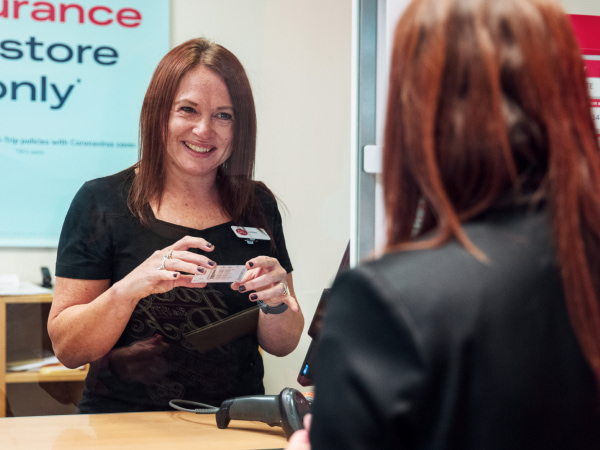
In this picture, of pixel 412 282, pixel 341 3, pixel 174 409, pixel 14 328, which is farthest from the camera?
pixel 341 3

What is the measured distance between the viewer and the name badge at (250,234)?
188 centimetres

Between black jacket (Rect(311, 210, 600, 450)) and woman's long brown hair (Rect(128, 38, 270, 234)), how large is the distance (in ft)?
4.12

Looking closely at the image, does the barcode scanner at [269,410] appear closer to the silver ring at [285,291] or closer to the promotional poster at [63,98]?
the silver ring at [285,291]

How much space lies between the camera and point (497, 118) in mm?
645

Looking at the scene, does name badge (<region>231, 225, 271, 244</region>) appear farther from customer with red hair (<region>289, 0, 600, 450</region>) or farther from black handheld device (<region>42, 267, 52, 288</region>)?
customer with red hair (<region>289, 0, 600, 450</region>)

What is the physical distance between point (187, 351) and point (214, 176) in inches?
Answer: 20.4

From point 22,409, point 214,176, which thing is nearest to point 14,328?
point 22,409

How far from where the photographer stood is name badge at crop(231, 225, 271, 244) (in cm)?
188

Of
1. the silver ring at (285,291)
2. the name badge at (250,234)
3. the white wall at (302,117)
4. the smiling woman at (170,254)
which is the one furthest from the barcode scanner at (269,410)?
the name badge at (250,234)

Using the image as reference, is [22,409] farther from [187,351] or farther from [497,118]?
[497,118]

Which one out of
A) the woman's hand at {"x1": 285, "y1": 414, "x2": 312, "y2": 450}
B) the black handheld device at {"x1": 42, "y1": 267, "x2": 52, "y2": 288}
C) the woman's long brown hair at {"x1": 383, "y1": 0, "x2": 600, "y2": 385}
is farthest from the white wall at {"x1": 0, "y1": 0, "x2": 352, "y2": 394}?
the woman's long brown hair at {"x1": 383, "y1": 0, "x2": 600, "y2": 385}

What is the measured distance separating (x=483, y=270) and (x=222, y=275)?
1.31 meters

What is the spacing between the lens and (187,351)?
184 cm

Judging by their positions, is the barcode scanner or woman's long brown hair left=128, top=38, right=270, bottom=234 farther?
woman's long brown hair left=128, top=38, right=270, bottom=234
